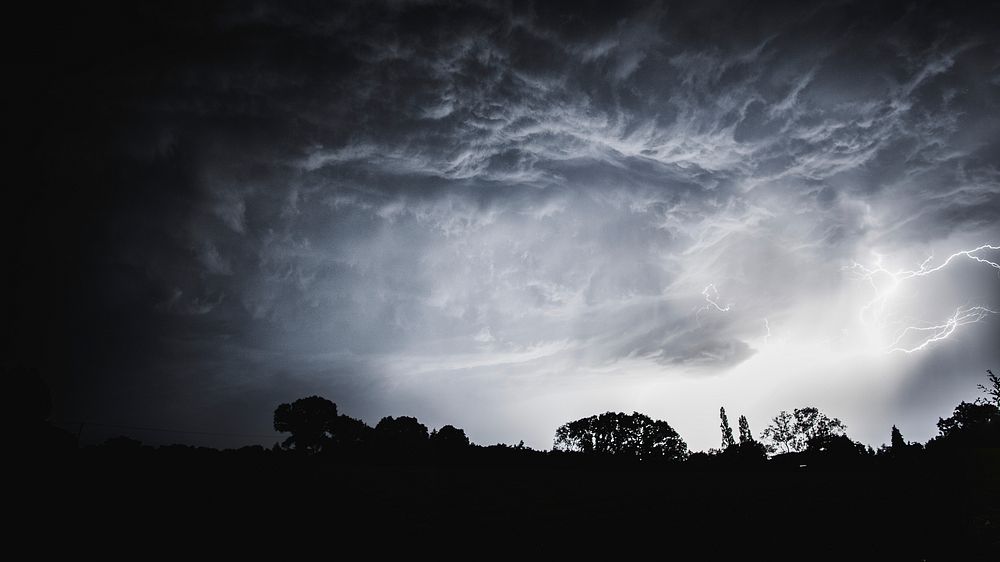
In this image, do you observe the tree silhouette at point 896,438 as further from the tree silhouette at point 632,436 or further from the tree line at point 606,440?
the tree silhouette at point 632,436

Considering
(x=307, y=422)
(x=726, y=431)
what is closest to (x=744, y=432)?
(x=726, y=431)

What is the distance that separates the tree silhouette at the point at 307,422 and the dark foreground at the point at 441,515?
7562cm

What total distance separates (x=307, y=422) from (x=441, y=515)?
272ft

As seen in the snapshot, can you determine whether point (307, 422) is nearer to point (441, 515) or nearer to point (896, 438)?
point (441, 515)

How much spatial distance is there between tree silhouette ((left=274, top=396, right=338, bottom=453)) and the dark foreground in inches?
2977

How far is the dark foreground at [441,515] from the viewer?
336 inches

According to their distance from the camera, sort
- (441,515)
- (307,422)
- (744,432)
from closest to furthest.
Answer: (441,515) < (307,422) < (744,432)

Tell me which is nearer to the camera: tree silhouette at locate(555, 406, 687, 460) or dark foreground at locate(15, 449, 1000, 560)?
dark foreground at locate(15, 449, 1000, 560)

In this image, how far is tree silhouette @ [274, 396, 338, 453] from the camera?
80.4 metres

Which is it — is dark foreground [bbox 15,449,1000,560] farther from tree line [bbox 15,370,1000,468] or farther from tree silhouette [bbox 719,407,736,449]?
tree silhouette [bbox 719,407,736,449]

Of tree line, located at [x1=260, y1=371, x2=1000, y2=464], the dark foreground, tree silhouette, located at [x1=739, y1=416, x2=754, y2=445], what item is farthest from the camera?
A: tree silhouette, located at [x1=739, y1=416, x2=754, y2=445]

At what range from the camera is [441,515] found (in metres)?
11.4

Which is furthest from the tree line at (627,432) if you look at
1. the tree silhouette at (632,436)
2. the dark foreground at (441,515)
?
the dark foreground at (441,515)

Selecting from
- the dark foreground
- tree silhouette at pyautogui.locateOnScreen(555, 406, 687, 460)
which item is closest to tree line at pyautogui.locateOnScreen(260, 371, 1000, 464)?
tree silhouette at pyautogui.locateOnScreen(555, 406, 687, 460)
